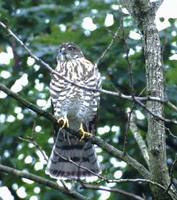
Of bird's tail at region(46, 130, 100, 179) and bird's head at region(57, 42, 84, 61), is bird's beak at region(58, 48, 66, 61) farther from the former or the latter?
bird's tail at region(46, 130, 100, 179)

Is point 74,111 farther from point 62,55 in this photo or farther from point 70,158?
point 62,55

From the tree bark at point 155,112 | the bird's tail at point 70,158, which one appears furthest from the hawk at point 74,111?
the tree bark at point 155,112

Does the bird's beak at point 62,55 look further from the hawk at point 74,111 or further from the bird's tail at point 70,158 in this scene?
the bird's tail at point 70,158

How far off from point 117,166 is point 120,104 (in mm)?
608

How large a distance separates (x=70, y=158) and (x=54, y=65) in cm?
110

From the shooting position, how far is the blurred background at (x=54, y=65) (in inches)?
282

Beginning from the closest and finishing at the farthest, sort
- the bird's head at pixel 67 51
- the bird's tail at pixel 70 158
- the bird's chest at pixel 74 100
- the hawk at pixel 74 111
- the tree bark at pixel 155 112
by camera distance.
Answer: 1. the tree bark at pixel 155 112
2. the bird's tail at pixel 70 158
3. the hawk at pixel 74 111
4. the bird's chest at pixel 74 100
5. the bird's head at pixel 67 51

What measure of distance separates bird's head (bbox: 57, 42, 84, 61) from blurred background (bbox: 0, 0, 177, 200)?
7 centimetres

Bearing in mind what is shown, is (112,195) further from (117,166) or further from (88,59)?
(88,59)

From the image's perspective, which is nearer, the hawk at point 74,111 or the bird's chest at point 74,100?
the hawk at point 74,111

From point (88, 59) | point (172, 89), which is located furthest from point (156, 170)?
point (88, 59)

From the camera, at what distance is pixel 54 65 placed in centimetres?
736

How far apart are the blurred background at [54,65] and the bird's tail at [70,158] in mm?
256

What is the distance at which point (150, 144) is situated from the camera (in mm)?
4551
